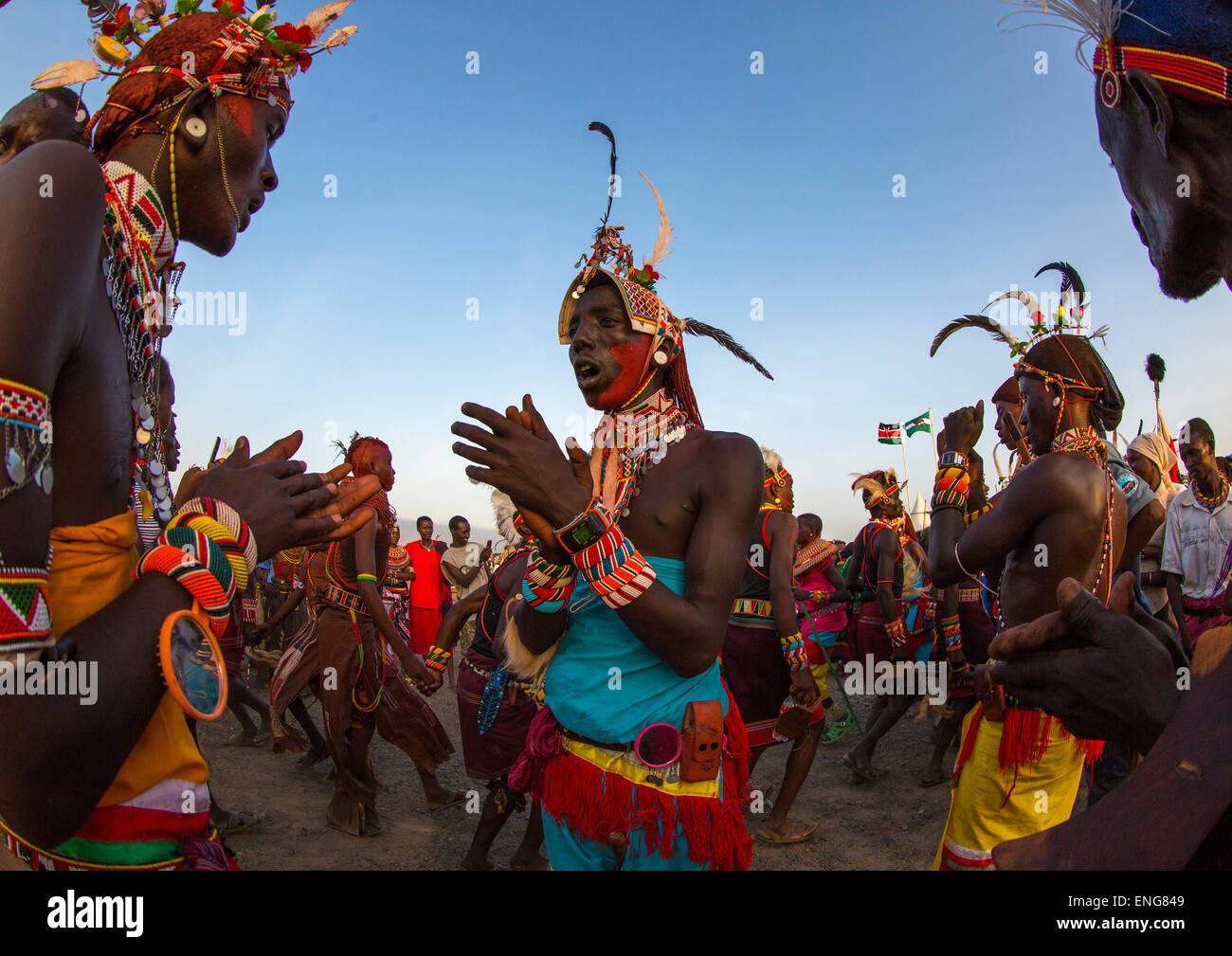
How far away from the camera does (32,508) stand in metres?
1.20

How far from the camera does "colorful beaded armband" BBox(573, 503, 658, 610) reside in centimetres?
206

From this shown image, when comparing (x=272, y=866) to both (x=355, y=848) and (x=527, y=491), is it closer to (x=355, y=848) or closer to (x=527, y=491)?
A: (x=355, y=848)

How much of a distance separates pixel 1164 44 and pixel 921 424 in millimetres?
11103

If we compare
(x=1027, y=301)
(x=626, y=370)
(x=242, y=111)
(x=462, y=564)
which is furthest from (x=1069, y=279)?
(x=462, y=564)

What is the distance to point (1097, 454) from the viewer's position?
3.63 metres

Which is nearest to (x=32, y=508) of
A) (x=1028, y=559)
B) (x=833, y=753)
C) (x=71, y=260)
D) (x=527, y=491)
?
(x=71, y=260)

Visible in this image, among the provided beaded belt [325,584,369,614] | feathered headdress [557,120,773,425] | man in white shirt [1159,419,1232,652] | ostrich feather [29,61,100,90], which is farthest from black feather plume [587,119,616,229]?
man in white shirt [1159,419,1232,652]

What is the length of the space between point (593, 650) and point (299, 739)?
17.5 ft

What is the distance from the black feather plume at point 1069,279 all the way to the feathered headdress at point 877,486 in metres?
5.45

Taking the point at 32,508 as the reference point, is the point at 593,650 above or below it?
below

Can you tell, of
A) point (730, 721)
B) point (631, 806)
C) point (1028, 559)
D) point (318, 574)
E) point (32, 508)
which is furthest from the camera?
point (318, 574)

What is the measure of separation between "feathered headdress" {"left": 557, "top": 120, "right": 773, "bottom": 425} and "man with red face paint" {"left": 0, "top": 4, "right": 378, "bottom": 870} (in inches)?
50.5

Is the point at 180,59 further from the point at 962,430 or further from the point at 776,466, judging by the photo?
the point at 776,466

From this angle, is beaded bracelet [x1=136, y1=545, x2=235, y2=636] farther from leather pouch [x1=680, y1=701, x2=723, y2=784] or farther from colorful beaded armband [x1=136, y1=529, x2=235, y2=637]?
leather pouch [x1=680, y1=701, x2=723, y2=784]
